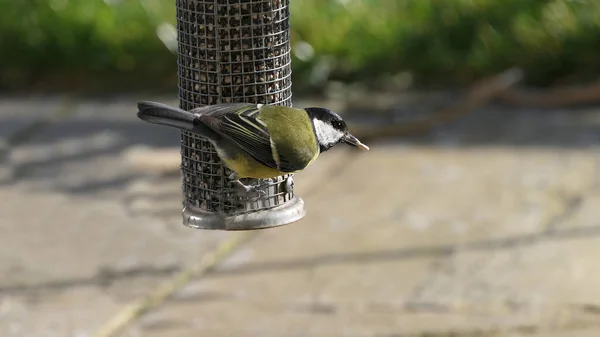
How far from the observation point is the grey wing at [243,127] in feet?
14.3

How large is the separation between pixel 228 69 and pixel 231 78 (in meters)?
0.04

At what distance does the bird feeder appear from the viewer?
469 cm

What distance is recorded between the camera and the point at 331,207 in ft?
25.4

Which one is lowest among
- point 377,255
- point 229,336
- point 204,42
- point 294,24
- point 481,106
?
point 229,336

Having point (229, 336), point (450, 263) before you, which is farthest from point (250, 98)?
point (450, 263)

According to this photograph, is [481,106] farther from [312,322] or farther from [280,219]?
[280,219]

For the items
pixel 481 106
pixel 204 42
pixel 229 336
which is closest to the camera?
pixel 204 42

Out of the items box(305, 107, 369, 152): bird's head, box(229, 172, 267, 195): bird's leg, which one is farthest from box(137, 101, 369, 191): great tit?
box(229, 172, 267, 195): bird's leg

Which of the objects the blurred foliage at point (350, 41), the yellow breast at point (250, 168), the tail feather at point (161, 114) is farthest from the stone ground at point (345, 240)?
the tail feather at point (161, 114)

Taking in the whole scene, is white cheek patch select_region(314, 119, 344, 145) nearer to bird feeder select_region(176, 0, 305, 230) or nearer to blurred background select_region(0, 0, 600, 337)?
bird feeder select_region(176, 0, 305, 230)

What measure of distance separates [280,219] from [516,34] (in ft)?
17.5

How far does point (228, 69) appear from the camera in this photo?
15.5ft

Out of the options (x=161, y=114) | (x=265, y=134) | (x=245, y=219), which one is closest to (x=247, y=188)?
(x=245, y=219)

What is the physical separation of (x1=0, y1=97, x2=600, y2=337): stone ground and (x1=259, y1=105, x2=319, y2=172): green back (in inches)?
73.9
